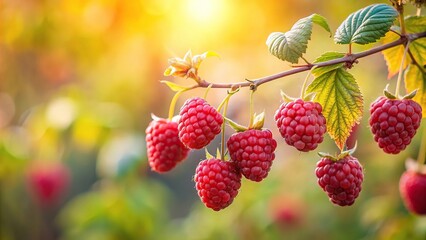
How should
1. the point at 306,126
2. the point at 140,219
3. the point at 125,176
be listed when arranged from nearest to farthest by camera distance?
1. the point at 306,126
2. the point at 125,176
3. the point at 140,219

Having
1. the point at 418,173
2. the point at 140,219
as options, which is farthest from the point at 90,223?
the point at 418,173

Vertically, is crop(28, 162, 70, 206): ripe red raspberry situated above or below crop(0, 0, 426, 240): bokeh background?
below

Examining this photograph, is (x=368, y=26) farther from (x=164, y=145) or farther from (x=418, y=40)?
(x=164, y=145)

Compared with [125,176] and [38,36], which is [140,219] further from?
[38,36]

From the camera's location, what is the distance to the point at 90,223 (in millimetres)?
4039

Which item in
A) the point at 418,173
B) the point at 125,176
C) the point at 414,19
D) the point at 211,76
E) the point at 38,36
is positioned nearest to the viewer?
the point at 414,19

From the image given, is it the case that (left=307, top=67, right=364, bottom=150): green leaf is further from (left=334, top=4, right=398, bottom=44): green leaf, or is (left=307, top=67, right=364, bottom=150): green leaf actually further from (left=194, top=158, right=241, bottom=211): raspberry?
(left=194, top=158, right=241, bottom=211): raspberry

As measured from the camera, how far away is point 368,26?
141cm

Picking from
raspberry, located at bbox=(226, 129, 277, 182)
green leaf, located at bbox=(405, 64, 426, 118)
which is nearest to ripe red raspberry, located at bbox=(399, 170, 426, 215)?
green leaf, located at bbox=(405, 64, 426, 118)

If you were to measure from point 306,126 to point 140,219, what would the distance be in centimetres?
278

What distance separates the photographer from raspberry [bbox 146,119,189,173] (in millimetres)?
1684

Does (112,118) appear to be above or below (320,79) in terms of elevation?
below

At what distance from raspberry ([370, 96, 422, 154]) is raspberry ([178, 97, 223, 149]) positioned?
13.4 inches

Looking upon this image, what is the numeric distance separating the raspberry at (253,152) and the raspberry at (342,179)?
13cm
